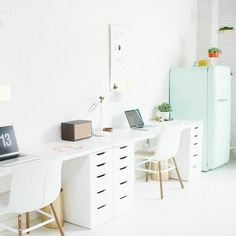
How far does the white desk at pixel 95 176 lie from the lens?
3291 millimetres

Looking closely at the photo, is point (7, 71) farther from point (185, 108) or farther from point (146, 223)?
point (185, 108)

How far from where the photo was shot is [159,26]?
201 inches

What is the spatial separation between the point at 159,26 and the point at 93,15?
1330 millimetres

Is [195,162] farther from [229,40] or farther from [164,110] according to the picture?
[229,40]

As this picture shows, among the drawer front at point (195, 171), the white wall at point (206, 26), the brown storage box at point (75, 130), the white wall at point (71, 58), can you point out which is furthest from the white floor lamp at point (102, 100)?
the white wall at point (206, 26)

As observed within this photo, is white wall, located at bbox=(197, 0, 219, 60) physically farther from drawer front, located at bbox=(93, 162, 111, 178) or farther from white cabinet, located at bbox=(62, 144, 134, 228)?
drawer front, located at bbox=(93, 162, 111, 178)

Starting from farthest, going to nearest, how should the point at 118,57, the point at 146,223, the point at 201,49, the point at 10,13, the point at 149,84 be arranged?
the point at 201,49, the point at 149,84, the point at 118,57, the point at 146,223, the point at 10,13

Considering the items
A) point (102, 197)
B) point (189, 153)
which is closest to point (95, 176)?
point (102, 197)

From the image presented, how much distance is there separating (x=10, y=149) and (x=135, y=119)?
181 centimetres

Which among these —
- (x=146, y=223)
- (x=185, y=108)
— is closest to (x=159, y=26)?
(x=185, y=108)

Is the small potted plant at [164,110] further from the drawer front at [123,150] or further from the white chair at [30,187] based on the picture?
the white chair at [30,187]

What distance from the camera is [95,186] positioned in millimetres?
3342

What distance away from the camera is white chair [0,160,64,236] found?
2559mm

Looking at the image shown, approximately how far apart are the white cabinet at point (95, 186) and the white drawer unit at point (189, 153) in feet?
4.28
